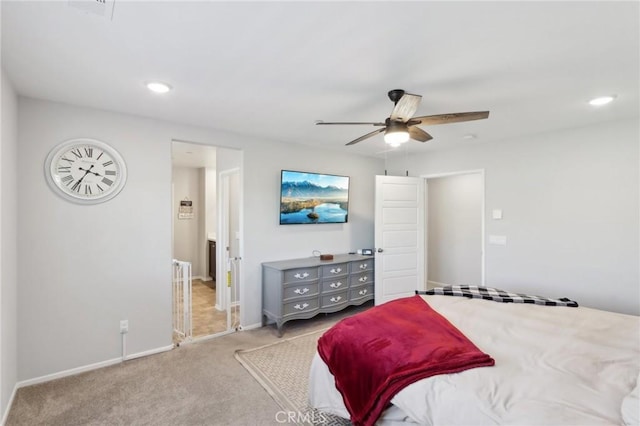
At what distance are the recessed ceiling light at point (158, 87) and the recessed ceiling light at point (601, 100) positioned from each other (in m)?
3.45

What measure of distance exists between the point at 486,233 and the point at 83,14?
4415mm

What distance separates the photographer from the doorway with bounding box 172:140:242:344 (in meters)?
3.90

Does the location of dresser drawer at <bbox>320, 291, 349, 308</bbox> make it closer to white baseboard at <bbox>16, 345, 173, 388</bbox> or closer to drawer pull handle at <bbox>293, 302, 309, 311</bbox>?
drawer pull handle at <bbox>293, 302, 309, 311</bbox>

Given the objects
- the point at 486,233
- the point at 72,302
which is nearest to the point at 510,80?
the point at 486,233

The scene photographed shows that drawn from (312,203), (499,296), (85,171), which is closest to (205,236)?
(312,203)

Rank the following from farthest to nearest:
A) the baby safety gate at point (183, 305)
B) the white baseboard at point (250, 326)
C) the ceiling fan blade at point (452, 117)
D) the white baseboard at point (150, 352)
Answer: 1. the white baseboard at point (250, 326)
2. the baby safety gate at point (183, 305)
3. the white baseboard at point (150, 352)
4. the ceiling fan blade at point (452, 117)

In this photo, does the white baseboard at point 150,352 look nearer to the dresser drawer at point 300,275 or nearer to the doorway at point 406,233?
the dresser drawer at point 300,275

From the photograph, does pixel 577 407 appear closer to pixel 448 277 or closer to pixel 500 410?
pixel 500 410

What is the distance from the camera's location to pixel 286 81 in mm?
2289

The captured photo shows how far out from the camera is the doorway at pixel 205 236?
12.8ft

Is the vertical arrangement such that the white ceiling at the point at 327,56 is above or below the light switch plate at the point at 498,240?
above

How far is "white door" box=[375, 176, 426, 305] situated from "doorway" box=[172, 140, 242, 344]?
199cm

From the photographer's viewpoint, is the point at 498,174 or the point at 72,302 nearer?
the point at 72,302

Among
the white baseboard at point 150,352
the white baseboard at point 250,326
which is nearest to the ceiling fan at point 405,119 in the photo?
the white baseboard at point 250,326
